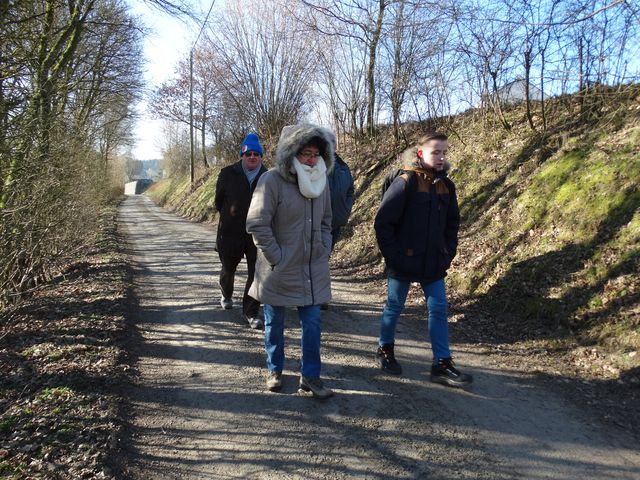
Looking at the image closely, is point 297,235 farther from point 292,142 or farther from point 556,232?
point 556,232

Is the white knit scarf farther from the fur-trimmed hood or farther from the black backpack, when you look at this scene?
the black backpack

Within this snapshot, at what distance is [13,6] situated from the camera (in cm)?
514

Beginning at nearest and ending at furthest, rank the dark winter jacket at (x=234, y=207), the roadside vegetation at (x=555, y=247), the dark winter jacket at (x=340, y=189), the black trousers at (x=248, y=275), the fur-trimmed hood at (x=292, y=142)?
the fur-trimmed hood at (x=292, y=142) < the roadside vegetation at (x=555, y=247) < the dark winter jacket at (x=340, y=189) < the dark winter jacket at (x=234, y=207) < the black trousers at (x=248, y=275)

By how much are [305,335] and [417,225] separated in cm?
133

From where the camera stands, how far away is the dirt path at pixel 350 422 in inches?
109

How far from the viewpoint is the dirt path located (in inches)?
109

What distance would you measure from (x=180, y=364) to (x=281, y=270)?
1.62 m

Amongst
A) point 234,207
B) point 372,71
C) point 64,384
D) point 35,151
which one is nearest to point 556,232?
point 234,207

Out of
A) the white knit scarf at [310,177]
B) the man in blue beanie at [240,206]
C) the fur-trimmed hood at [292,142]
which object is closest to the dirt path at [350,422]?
the man in blue beanie at [240,206]

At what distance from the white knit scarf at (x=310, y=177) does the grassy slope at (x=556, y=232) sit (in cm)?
299

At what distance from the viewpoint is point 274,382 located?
145 inches

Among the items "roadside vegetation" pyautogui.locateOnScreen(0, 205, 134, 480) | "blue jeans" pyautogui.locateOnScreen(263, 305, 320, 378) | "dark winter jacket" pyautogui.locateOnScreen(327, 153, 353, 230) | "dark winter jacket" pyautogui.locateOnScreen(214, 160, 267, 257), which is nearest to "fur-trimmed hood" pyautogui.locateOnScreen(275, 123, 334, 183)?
"blue jeans" pyautogui.locateOnScreen(263, 305, 320, 378)

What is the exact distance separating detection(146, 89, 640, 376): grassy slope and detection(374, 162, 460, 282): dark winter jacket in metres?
1.85

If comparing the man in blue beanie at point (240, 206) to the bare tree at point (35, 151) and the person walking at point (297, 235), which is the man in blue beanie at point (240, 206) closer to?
the person walking at point (297, 235)
